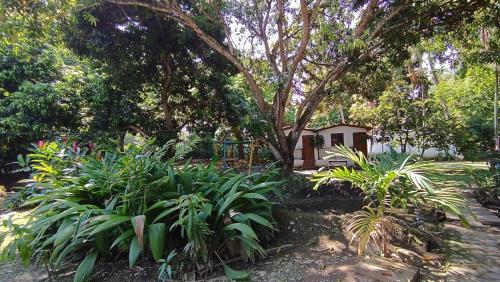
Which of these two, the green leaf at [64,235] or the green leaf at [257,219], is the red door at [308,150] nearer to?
the green leaf at [257,219]

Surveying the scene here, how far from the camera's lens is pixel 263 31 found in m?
6.88

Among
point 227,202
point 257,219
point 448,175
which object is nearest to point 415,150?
point 448,175

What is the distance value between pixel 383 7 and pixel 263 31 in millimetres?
2459

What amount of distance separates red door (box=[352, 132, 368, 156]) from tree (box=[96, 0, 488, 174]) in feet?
20.4

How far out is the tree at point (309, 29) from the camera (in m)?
5.47

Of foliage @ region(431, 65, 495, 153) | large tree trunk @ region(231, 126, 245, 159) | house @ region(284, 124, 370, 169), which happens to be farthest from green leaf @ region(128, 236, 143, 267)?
foliage @ region(431, 65, 495, 153)

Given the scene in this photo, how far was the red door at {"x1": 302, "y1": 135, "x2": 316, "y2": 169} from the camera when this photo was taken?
13266 millimetres

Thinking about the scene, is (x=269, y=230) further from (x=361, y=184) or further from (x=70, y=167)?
(x=70, y=167)

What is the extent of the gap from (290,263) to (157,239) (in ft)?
3.59

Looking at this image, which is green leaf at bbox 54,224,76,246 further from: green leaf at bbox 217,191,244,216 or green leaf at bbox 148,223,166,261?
green leaf at bbox 217,191,244,216

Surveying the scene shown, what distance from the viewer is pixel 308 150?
13.5 metres

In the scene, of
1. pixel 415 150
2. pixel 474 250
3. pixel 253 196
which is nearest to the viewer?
pixel 253 196

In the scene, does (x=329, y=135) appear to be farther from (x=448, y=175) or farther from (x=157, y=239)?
(x=157, y=239)

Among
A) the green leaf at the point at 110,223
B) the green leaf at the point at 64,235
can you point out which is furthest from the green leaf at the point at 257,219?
the green leaf at the point at 64,235
